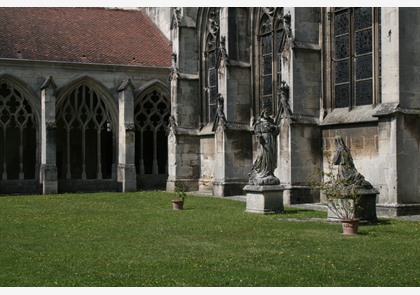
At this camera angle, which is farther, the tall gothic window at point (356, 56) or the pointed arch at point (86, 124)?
the pointed arch at point (86, 124)

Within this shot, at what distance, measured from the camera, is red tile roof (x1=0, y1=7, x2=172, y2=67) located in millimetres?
30188

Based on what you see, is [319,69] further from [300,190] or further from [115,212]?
[115,212]

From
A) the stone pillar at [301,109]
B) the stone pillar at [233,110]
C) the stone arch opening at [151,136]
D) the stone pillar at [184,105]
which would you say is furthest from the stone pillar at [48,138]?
the stone pillar at [301,109]

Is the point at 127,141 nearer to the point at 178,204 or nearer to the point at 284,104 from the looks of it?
the point at 284,104

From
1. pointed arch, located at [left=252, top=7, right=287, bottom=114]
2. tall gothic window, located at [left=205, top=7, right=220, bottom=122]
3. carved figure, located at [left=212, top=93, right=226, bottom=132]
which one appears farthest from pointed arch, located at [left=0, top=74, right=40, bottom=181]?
pointed arch, located at [left=252, top=7, right=287, bottom=114]

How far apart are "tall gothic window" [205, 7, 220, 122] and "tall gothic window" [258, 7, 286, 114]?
3.10m

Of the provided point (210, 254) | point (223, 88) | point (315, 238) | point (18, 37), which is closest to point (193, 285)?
point (210, 254)

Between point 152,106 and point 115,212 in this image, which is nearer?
point 115,212

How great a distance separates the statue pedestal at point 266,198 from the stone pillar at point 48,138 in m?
12.5

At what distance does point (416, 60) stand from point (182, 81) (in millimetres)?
13619

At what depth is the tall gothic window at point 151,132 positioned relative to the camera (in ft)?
104

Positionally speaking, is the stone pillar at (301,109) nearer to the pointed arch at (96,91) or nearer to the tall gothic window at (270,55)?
the tall gothic window at (270,55)

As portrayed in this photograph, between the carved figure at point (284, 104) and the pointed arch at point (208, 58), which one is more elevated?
the pointed arch at point (208, 58)

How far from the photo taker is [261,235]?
14219mm
